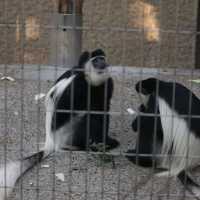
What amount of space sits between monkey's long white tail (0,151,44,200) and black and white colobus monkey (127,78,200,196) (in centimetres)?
40

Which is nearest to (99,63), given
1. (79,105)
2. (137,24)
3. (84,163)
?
(79,105)

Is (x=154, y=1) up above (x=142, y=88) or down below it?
above

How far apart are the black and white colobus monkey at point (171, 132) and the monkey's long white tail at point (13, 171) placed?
1.30 ft

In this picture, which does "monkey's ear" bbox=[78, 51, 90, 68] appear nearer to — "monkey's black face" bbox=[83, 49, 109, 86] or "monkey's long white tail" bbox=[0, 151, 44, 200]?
"monkey's black face" bbox=[83, 49, 109, 86]

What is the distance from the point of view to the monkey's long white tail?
2031 millimetres

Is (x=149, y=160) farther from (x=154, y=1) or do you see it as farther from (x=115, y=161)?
(x=154, y=1)

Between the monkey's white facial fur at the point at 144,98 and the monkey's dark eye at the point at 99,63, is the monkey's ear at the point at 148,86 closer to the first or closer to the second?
the monkey's white facial fur at the point at 144,98

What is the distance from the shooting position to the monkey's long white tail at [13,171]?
203cm

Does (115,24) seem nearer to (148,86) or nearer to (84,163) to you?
(148,86)

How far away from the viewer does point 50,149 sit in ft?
8.29

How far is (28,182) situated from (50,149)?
35cm

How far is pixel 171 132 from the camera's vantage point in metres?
2.32

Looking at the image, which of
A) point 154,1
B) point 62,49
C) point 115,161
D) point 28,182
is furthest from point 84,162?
point 154,1

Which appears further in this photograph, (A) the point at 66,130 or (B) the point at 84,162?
(A) the point at 66,130
